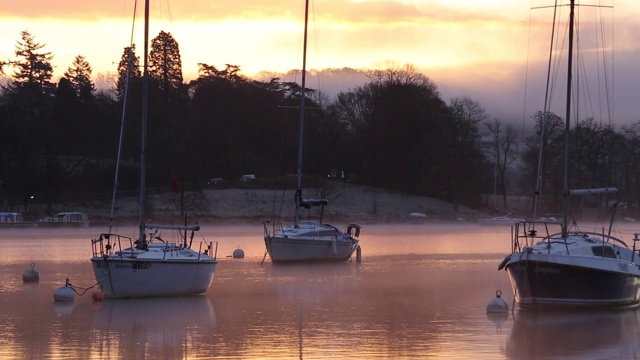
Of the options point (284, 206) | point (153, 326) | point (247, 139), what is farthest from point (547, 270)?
point (247, 139)

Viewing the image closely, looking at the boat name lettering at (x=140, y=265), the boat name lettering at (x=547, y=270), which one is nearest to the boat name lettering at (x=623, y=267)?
the boat name lettering at (x=547, y=270)

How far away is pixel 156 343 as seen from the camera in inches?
1029

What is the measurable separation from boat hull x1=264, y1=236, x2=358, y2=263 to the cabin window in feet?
62.7

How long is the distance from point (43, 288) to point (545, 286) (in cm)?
1813

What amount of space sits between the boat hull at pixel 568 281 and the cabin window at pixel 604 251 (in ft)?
1.67

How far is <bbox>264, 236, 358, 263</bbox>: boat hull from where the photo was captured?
1901 inches

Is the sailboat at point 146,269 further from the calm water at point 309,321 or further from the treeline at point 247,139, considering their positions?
the treeline at point 247,139

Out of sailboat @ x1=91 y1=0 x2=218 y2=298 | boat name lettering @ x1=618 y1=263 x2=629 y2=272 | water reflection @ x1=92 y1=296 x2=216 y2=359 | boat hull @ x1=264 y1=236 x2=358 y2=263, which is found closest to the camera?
water reflection @ x1=92 y1=296 x2=216 y2=359

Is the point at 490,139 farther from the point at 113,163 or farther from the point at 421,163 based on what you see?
the point at 113,163

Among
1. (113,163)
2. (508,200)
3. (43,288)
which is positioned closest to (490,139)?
(508,200)

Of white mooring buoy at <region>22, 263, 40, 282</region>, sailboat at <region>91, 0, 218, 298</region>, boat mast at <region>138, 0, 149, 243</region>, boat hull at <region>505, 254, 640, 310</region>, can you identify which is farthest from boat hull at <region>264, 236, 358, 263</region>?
boat hull at <region>505, 254, 640, 310</region>

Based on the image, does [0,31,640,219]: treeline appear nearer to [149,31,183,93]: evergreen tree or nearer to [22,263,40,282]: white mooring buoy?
[149,31,183,93]: evergreen tree

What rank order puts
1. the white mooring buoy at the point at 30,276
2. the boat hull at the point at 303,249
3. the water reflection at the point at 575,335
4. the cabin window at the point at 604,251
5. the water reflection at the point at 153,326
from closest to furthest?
A: the water reflection at the point at 575,335, the water reflection at the point at 153,326, the cabin window at the point at 604,251, the white mooring buoy at the point at 30,276, the boat hull at the point at 303,249

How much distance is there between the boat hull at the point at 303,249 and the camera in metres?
48.3
